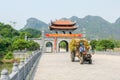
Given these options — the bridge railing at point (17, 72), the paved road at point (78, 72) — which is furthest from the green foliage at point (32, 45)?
the bridge railing at point (17, 72)

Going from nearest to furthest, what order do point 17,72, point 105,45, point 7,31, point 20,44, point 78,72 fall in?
point 17,72 → point 78,72 → point 20,44 → point 105,45 → point 7,31

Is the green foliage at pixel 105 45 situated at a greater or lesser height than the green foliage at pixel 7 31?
lesser

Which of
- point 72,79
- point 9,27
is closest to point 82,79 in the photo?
point 72,79

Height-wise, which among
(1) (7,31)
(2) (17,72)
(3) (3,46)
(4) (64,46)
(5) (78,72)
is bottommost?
(5) (78,72)

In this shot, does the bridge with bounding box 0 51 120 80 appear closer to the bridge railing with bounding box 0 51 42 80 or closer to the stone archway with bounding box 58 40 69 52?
the bridge railing with bounding box 0 51 42 80

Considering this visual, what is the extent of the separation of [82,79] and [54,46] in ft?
200

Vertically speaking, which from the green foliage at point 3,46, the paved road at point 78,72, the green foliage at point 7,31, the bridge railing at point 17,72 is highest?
the green foliage at point 7,31

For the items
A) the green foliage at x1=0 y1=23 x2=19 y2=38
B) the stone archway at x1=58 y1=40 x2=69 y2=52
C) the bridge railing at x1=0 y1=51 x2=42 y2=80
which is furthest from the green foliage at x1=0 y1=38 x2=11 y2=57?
the bridge railing at x1=0 y1=51 x2=42 y2=80

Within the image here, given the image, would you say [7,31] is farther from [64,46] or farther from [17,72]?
[17,72]

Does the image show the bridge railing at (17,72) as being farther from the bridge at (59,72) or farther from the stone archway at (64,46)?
the stone archway at (64,46)

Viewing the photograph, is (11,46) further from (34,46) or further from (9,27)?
(9,27)

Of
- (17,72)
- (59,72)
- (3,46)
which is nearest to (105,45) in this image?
(3,46)

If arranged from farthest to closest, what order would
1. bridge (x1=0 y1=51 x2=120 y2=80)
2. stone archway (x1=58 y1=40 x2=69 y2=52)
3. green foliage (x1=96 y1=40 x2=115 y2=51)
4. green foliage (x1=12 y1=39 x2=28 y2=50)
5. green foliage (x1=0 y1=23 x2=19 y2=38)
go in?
green foliage (x1=0 y1=23 x2=19 y2=38)
stone archway (x1=58 y1=40 x2=69 y2=52)
green foliage (x1=96 y1=40 x2=115 y2=51)
green foliage (x1=12 y1=39 x2=28 y2=50)
bridge (x1=0 y1=51 x2=120 y2=80)

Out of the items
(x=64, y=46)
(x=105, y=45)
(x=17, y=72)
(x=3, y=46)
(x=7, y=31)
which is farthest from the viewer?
(x=64, y=46)
